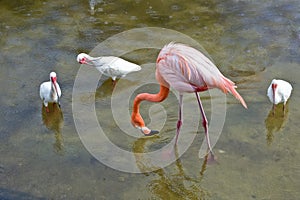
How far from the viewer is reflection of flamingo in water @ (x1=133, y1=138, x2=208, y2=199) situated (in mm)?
4048

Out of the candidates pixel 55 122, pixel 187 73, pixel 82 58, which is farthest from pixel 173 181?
pixel 82 58

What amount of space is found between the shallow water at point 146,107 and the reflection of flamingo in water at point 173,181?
0.01 meters

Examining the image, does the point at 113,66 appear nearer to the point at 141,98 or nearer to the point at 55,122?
the point at 55,122

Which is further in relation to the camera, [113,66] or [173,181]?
[113,66]

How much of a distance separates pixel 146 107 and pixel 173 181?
4.10ft

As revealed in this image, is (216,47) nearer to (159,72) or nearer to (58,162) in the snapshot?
(159,72)

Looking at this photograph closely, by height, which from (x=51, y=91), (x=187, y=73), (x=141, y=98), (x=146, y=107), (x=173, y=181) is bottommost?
(x=173, y=181)

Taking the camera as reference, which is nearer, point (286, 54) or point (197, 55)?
point (197, 55)

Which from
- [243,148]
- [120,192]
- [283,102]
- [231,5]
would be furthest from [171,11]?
[120,192]

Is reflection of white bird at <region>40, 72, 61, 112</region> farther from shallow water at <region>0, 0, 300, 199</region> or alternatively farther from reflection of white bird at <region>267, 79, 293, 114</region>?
reflection of white bird at <region>267, 79, 293, 114</region>

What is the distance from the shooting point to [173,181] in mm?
4219

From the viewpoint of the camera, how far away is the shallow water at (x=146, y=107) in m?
4.15

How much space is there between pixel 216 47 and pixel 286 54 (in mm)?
991

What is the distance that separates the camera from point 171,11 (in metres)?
7.43
